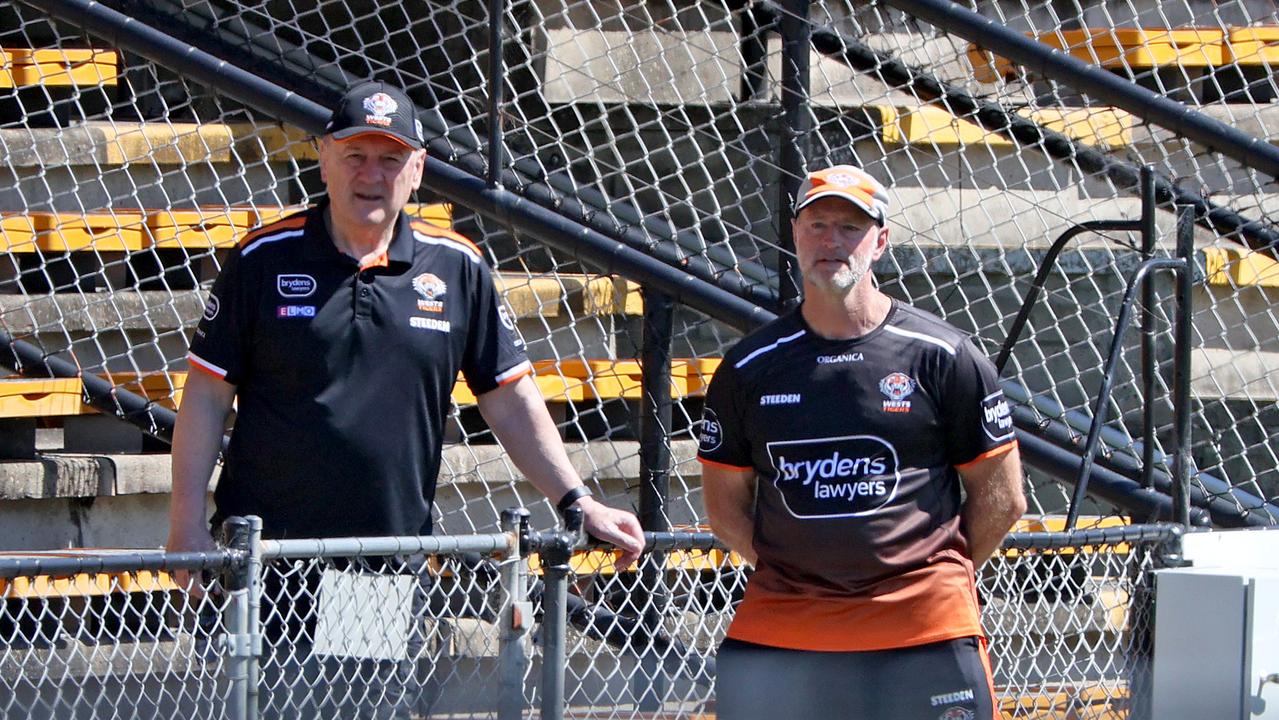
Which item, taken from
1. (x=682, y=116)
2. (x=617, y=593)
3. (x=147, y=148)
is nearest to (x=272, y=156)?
(x=147, y=148)

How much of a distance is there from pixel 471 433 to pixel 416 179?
7.24ft

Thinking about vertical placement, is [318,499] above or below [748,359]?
below

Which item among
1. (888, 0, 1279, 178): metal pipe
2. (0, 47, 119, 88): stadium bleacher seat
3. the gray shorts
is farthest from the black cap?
(0, 47, 119, 88): stadium bleacher seat

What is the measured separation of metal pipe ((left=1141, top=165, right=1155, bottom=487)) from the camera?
4.42 meters

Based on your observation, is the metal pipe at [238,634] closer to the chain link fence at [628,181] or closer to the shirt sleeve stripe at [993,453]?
the shirt sleeve stripe at [993,453]

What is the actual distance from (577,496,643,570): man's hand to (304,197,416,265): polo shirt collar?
2.05 ft

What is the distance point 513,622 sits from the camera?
3240 millimetres

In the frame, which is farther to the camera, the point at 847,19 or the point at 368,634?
the point at 847,19

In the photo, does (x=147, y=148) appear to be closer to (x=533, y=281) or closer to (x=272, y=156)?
(x=272, y=156)

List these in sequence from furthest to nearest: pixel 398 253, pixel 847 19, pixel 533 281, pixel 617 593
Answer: pixel 847 19
pixel 533 281
pixel 617 593
pixel 398 253

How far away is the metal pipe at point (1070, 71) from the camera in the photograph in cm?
507

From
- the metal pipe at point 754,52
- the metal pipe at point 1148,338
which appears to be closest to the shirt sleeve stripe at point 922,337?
the metal pipe at point 1148,338

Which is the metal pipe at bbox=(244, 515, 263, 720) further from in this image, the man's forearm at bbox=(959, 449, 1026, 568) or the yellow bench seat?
the yellow bench seat

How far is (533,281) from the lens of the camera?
5441 millimetres
